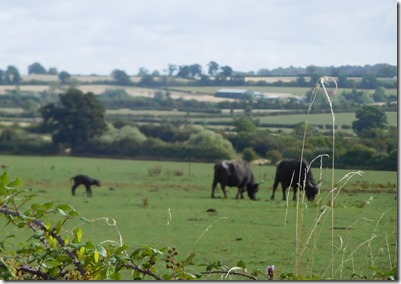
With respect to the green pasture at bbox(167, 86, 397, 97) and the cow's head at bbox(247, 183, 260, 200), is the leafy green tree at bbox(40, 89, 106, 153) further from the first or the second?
the cow's head at bbox(247, 183, 260, 200)

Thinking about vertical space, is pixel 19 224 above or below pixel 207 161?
above

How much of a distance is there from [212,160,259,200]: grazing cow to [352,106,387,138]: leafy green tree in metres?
7.23

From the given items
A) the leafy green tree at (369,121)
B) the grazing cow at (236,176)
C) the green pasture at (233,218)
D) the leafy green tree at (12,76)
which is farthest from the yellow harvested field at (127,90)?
the leafy green tree at (369,121)

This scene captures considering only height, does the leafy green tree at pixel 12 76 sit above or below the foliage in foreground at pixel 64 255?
below

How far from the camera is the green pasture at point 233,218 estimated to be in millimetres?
5105

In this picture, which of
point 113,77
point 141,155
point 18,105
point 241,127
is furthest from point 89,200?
point 113,77

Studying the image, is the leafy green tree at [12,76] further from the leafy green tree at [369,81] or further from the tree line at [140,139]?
the leafy green tree at [369,81]

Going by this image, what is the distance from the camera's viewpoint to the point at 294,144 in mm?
20641

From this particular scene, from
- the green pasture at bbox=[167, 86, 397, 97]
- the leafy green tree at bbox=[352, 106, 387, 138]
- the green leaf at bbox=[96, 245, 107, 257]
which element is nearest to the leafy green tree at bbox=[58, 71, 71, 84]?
the green pasture at bbox=[167, 86, 397, 97]

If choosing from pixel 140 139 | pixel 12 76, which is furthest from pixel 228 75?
pixel 12 76

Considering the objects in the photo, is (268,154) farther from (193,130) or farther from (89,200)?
(193,130)

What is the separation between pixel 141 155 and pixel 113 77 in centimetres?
3572

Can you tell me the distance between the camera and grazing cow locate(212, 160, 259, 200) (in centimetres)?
2280

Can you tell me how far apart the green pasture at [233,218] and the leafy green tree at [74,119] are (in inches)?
279
